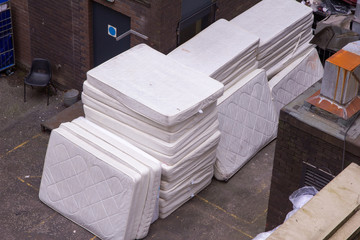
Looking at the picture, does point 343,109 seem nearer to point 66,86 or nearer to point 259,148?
point 259,148

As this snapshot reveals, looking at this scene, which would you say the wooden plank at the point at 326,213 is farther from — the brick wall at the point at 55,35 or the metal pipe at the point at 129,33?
the brick wall at the point at 55,35

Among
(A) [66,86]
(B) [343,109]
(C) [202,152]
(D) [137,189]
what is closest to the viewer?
(B) [343,109]

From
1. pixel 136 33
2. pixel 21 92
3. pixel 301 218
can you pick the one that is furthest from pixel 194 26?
pixel 301 218

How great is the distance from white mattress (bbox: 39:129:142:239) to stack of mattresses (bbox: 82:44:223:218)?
0.65 m

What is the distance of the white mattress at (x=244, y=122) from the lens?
12.5 meters

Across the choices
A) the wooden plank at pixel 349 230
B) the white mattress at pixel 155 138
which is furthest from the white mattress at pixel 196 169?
the wooden plank at pixel 349 230

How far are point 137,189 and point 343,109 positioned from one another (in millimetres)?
3344

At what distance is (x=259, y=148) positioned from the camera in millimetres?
13180

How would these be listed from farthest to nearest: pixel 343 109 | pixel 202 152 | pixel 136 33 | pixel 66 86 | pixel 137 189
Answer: pixel 66 86, pixel 136 33, pixel 202 152, pixel 137 189, pixel 343 109

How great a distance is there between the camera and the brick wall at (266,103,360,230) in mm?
9062

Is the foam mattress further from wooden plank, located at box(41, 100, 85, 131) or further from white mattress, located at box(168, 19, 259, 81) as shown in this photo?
white mattress, located at box(168, 19, 259, 81)

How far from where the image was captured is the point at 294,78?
45.9 ft

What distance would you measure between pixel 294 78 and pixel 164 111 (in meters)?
4.19

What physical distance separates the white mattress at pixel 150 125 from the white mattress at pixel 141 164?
0.37 meters
